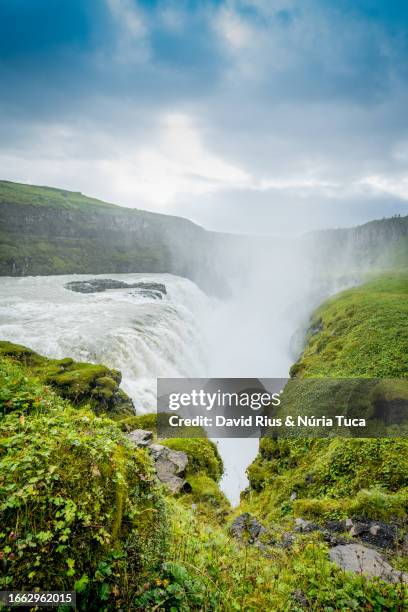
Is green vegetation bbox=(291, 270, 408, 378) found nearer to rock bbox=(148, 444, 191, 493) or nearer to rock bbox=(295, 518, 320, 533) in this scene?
rock bbox=(295, 518, 320, 533)

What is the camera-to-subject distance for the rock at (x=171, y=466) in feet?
32.9

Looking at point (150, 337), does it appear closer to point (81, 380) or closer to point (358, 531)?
point (81, 380)

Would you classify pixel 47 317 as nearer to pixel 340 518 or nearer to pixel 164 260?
pixel 340 518

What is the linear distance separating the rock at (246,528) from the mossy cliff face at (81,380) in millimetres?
10224

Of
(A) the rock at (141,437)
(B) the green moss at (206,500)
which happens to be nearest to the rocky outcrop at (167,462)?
(A) the rock at (141,437)

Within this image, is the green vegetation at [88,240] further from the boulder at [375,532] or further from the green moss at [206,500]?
the boulder at [375,532]

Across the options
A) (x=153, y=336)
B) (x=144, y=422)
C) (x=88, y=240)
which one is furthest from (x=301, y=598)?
(x=88, y=240)

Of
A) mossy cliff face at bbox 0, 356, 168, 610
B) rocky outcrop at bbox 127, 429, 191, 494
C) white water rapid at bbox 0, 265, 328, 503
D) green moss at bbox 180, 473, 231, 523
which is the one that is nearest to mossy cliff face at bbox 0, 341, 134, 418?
white water rapid at bbox 0, 265, 328, 503

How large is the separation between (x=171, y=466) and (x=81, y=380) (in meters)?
8.32

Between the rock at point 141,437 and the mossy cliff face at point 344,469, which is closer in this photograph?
the mossy cliff face at point 344,469

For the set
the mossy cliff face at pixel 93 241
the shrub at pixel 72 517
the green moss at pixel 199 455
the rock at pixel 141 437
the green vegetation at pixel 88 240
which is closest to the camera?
the shrub at pixel 72 517

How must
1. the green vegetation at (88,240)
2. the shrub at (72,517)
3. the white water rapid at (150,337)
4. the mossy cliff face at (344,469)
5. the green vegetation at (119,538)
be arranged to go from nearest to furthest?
1. the shrub at (72,517)
2. the green vegetation at (119,538)
3. the mossy cliff face at (344,469)
4. the white water rapid at (150,337)
5. the green vegetation at (88,240)

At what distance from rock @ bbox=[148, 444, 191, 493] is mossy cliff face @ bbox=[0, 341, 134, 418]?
238 inches

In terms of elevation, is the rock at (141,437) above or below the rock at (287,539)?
above
